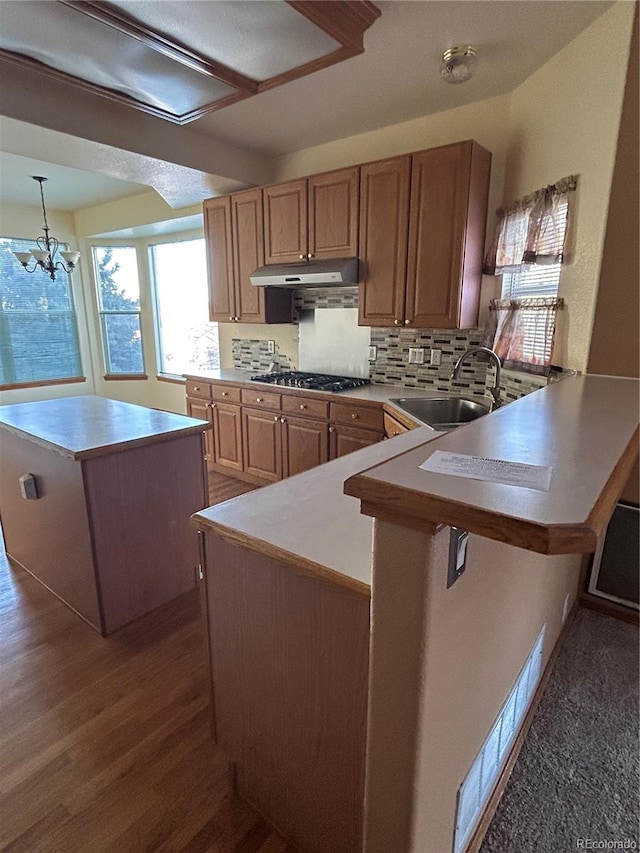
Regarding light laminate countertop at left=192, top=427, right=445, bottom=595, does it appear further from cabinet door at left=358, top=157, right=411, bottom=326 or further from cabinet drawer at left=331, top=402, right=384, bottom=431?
→ cabinet door at left=358, top=157, right=411, bottom=326

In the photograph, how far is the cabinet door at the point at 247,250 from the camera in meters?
3.74

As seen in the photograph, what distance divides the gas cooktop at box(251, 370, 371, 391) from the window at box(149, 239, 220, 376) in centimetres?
142

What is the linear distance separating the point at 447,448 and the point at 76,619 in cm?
218

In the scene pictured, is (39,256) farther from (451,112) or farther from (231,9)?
(451,112)

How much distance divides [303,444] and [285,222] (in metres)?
1.74

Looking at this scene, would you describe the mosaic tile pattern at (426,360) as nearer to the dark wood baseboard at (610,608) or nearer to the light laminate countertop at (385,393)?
the light laminate countertop at (385,393)

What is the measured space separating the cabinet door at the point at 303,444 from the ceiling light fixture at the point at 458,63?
83.8 inches

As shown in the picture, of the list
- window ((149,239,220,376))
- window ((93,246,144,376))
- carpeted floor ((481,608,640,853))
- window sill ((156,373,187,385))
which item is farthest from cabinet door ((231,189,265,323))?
carpeted floor ((481,608,640,853))

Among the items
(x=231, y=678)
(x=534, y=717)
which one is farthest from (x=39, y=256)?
(x=534, y=717)

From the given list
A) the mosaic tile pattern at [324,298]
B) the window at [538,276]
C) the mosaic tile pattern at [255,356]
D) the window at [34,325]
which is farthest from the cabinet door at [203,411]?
the window at [538,276]

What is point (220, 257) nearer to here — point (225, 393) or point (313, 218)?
point (313, 218)

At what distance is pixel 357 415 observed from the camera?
313 cm

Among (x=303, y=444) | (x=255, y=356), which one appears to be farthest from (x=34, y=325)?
(x=303, y=444)

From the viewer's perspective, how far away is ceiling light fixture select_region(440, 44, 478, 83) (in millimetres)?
2234
